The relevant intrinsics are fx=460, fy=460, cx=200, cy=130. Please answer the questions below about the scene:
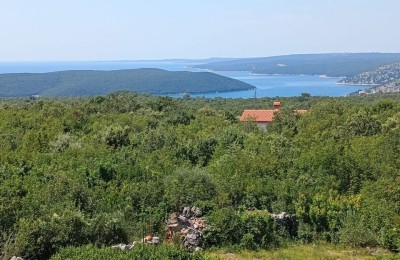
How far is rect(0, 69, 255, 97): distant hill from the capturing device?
150 metres

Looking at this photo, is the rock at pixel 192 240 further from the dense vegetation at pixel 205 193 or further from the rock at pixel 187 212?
the rock at pixel 187 212

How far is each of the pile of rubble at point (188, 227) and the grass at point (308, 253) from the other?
584mm

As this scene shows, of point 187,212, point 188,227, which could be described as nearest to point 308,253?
point 188,227

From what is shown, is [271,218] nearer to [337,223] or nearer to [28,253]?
[337,223]

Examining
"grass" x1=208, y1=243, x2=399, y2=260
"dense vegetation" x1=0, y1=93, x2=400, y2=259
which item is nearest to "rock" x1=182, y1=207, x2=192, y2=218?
"dense vegetation" x1=0, y1=93, x2=400, y2=259

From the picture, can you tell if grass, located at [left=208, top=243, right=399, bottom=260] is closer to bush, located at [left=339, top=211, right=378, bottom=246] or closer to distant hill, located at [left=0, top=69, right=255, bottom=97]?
A: bush, located at [left=339, top=211, right=378, bottom=246]

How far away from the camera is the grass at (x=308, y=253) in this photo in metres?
12.0

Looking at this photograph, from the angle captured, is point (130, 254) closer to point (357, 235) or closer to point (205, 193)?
point (205, 193)

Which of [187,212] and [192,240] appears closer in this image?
[192,240]

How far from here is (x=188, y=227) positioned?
1288 centimetres

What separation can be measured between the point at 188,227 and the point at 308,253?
3.33 metres

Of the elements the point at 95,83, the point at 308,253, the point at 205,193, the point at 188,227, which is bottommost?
the point at 95,83

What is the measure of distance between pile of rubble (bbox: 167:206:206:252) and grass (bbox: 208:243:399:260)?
584 mm

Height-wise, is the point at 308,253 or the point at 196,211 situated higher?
the point at 196,211
